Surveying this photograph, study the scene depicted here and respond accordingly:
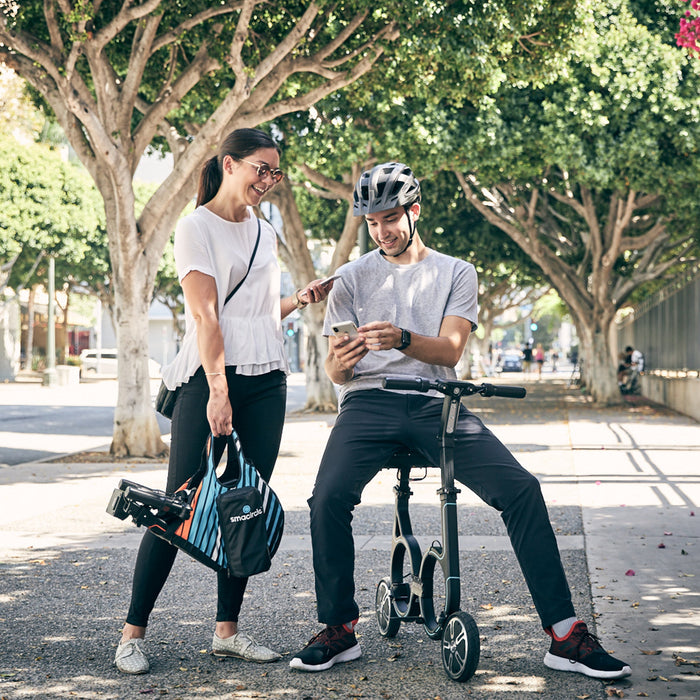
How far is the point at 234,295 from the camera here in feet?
13.1

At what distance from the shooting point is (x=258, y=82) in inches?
485

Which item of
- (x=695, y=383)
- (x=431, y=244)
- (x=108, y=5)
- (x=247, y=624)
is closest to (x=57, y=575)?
(x=247, y=624)

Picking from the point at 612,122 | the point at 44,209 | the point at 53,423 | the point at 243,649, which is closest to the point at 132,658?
the point at 243,649

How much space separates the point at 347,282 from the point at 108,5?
31.4 feet

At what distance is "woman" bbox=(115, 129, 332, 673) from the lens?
384 cm

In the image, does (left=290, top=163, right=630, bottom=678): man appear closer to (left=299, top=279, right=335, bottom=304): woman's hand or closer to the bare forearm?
(left=299, top=279, right=335, bottom=304): woman's hand

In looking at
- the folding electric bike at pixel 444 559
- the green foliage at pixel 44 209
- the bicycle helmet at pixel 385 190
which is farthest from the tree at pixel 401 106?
the green foliage at pixel 44 209

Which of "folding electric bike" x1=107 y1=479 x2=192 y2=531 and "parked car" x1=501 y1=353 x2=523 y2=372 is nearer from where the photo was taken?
"folding electric bike" x1=107 y1=479 x2=192 y2=531

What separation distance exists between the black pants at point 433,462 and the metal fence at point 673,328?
16346 mm

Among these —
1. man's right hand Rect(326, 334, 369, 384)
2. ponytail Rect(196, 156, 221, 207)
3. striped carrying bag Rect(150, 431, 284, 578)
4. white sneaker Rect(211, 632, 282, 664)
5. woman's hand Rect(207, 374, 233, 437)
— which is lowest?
white sneaker Rect(211, 632, 282, 664)

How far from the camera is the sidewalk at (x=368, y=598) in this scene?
3.76m

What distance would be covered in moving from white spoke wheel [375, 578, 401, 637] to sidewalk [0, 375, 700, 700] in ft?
0.19

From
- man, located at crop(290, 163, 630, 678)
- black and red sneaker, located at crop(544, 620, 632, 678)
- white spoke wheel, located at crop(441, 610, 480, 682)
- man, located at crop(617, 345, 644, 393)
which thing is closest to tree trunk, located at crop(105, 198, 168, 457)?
man, located at crop(290, 163, 630, 678)

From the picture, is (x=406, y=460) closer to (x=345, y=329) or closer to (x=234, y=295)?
(x=345, y=329)
